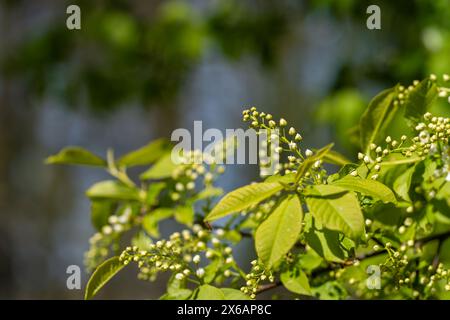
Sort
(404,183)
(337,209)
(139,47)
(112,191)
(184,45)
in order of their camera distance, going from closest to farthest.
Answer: (337,209)
(404,183)
(112,191)
(184,45)
(139,47)

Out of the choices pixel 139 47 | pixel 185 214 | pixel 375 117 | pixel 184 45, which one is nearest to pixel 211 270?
pixel 185 214

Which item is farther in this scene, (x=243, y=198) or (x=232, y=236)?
(x=232, y=236)

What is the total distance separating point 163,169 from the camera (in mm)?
822

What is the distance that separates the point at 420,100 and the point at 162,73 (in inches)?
94.8

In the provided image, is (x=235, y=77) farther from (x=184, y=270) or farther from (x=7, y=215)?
(x=184, y=270)

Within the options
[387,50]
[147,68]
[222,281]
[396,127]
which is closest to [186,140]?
[222,281]

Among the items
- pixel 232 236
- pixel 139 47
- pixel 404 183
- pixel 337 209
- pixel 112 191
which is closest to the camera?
pixel 337 209

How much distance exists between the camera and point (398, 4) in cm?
233

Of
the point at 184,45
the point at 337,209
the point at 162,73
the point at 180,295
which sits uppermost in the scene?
the point at 184,45

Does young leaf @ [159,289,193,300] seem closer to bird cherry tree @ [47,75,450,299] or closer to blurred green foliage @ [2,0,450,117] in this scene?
bird cherry tree @ [47,75,450,299]

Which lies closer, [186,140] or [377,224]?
[377,224]

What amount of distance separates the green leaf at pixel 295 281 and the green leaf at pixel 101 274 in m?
0.16

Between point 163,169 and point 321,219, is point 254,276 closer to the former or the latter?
point 321,219

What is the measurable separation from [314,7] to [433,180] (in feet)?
5.89
